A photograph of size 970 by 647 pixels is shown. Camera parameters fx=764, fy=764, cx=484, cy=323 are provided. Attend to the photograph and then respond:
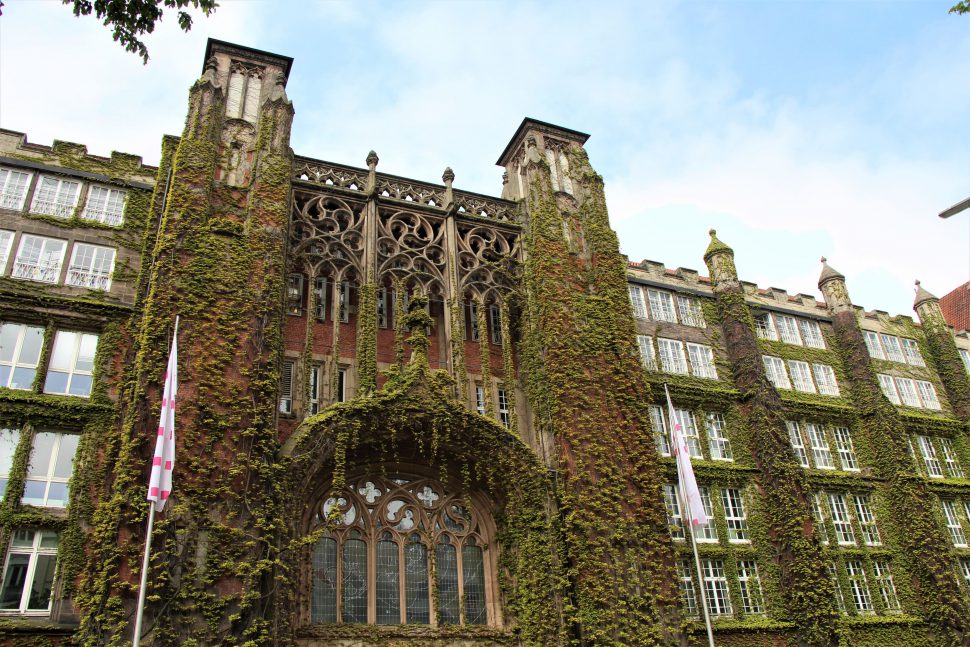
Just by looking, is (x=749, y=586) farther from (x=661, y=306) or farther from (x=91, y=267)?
(x=91, y=267)

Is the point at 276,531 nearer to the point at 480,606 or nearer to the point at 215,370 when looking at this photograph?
the point at 215,370

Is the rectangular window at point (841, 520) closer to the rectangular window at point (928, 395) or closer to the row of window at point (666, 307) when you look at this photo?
the row of window at point (666, 307)

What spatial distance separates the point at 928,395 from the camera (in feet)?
122

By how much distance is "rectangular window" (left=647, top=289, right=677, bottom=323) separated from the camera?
32969 millimetres

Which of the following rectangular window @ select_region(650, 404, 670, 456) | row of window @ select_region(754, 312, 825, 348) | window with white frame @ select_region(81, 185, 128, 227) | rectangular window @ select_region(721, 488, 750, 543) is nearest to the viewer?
window with white frame @ select_region(81, 185, 128, 227)

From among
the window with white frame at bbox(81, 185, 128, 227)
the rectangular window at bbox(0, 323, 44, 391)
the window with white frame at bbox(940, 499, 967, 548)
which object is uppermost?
the window with white frame at bbox(81, 185, 128, 227)

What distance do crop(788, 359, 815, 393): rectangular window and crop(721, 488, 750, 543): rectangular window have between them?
750 cm

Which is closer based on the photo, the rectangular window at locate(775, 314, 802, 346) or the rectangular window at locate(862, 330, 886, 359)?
the rectangular window at locate(775, 314, 802, 346)

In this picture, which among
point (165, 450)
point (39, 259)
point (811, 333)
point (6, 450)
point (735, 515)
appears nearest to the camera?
point (165, 450)

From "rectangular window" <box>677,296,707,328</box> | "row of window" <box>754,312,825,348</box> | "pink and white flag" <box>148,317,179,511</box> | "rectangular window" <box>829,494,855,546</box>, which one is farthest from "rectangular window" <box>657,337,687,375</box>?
"pink and white flag" <box>148,317,179,511</box>

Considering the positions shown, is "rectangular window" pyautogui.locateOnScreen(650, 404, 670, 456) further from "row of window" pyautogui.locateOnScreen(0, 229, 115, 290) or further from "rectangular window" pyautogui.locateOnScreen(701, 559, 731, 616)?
"row of window" pyautogui.locateOnScreen(0, 229, 115, 290)

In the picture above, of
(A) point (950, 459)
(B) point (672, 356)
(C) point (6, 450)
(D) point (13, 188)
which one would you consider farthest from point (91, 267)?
(A) point (950, 459)

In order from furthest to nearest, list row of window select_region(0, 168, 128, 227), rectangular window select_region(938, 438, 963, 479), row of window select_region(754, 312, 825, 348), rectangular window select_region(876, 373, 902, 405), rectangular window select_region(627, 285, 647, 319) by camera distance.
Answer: rectangular window select_region(876, 373, 902, 405) → row of window select_region(754, 312, 825, 348) → rectangular window select_region(938, 438, 963, 479) → rectangular window select_region(627, 285, 647, 319) → row of window select_region(0, 168, 128, 227)

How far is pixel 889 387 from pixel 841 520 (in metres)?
9.30
